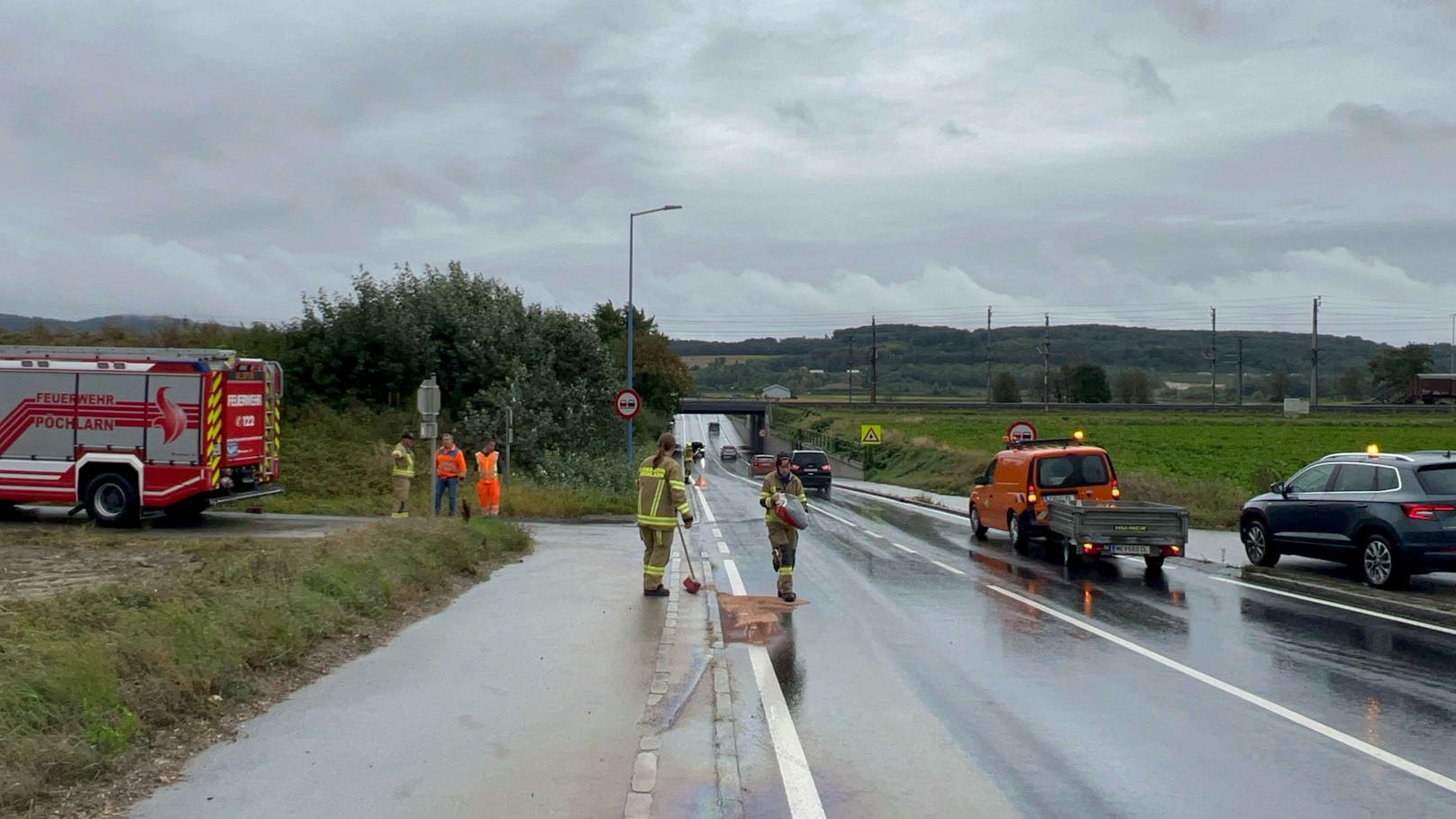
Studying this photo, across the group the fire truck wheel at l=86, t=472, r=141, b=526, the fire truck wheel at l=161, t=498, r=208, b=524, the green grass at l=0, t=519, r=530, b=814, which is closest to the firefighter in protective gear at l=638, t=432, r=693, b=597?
the green grass at l=0, t=519, r=530, b=814

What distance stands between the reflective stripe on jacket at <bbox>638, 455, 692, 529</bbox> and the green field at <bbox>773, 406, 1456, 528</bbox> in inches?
667

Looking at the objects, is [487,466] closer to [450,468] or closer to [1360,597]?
[450,468]

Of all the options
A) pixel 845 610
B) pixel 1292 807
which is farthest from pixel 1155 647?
pixel 1292 807

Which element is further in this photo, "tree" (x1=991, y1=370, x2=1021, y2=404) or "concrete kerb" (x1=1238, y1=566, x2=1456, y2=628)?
"tree" (x1=991, y1=370, x2=1021, y2=404)

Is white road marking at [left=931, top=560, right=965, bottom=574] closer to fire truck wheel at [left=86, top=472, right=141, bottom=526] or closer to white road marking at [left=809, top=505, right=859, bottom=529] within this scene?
white road marking at [left=809, top=505, right=859, bottom=529]

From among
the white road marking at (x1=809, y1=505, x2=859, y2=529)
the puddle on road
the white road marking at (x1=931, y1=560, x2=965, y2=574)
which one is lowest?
the white road marking at (x1=809, y1=505, x2=859, y2=529)

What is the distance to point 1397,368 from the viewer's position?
124m

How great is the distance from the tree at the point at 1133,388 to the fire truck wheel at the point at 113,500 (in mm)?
119967

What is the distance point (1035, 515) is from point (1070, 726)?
12.7 meters

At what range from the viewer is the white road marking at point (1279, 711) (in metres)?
6.75

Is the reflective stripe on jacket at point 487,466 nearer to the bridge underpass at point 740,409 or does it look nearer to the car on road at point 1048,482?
the car on road at point 1048,482

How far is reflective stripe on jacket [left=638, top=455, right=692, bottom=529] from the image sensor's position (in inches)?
503

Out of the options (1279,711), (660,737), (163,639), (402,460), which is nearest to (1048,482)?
(402,460)

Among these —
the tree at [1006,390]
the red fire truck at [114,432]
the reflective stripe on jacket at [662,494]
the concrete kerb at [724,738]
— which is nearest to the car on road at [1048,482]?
the reflective stripe on jacket at [662,494]
